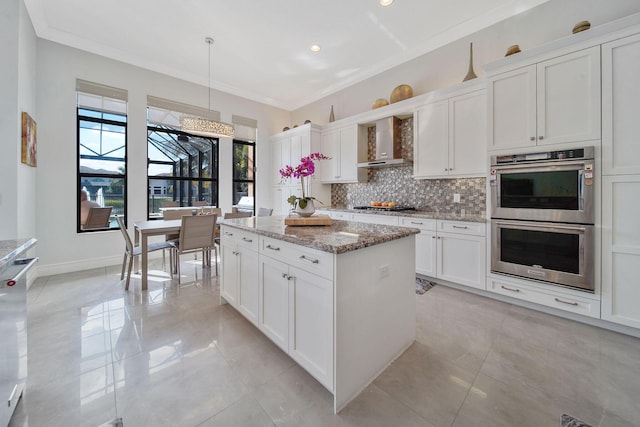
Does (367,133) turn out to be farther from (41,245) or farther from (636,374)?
(41,245)

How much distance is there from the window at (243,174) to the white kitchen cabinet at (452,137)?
139 inches

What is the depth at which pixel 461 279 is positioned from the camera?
9.57ft

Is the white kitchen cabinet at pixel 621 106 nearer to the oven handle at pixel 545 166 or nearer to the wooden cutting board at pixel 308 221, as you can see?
the oven handle at pixel 545 166

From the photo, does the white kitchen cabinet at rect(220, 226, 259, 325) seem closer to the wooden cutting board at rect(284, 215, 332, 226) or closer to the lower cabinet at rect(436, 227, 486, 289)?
the wooden cutting board at rect(284, 215, 332, 226)

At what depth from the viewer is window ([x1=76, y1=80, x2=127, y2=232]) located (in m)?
3.71

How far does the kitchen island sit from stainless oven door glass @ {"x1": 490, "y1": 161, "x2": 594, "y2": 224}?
4.84ft

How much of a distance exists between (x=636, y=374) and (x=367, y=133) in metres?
3.99

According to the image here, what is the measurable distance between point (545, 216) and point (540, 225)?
92 millimetres

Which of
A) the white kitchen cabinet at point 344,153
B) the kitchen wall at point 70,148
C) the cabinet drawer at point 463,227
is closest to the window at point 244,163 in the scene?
the kitchen wall at point 70,148

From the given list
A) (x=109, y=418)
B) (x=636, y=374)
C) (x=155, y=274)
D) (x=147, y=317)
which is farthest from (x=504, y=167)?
(x=155, y=274)

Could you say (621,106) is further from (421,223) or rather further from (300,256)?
(300,256)

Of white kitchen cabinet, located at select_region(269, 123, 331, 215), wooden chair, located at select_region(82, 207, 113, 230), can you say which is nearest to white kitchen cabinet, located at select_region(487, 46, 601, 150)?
white kitchen cabinet, located at select_region(269, 123, 331, 215)

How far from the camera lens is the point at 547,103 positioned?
2357 millimetres

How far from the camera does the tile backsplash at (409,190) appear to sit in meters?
3.30
